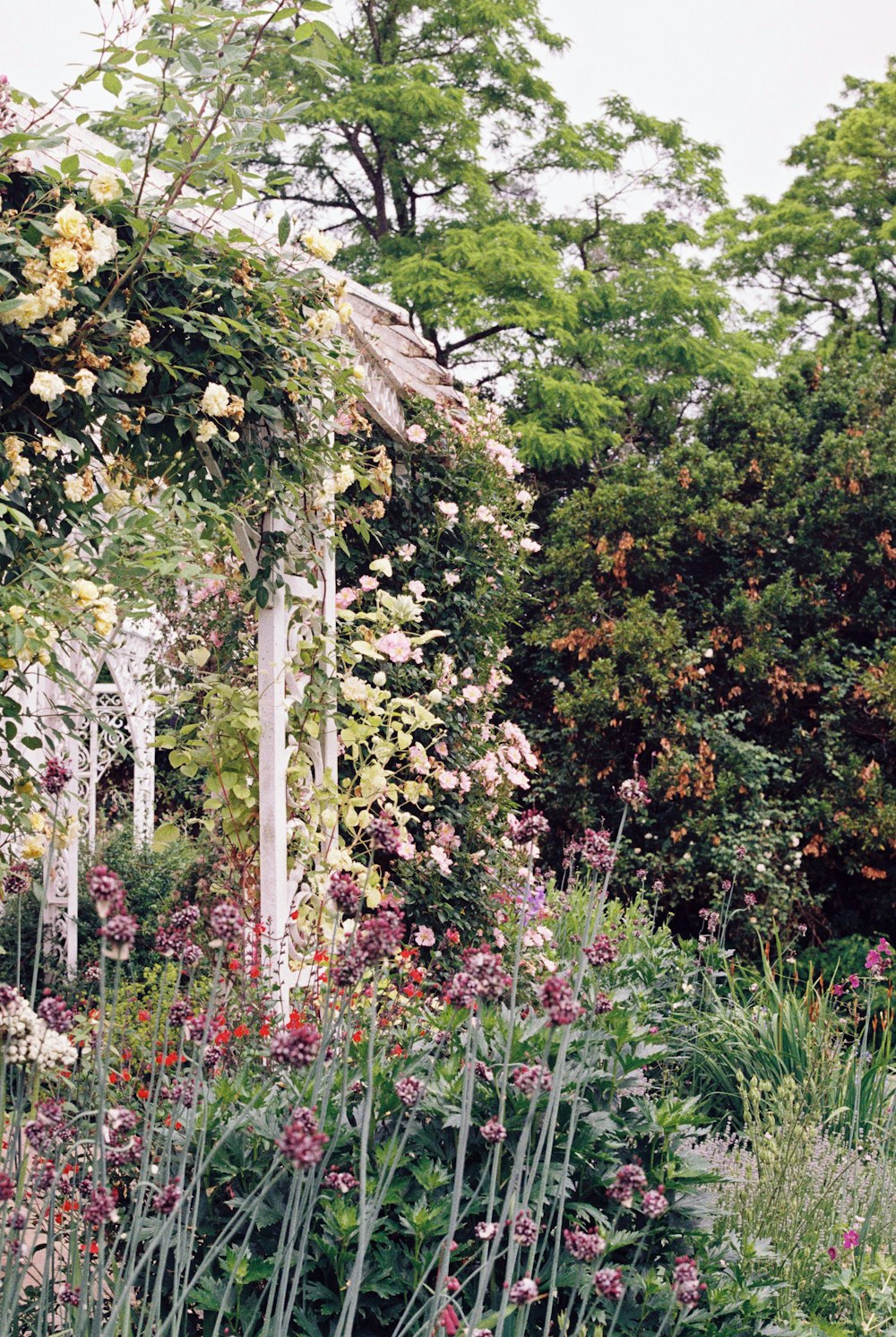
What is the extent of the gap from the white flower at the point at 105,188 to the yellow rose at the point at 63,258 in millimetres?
184

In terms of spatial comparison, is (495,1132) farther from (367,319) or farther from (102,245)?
(367,319)

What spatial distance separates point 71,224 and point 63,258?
79 mm

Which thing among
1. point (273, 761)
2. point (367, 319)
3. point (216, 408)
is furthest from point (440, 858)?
point (216, 408)

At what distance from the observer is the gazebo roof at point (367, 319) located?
290 centimetres

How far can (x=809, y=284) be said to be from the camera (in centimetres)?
1439

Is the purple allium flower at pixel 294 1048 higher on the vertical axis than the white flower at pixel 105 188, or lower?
lower

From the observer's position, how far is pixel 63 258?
2535mm

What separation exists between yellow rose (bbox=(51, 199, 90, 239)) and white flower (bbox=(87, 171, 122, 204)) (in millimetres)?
115

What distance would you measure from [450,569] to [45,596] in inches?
111

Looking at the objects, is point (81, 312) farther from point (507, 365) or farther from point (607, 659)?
point (507, 365)

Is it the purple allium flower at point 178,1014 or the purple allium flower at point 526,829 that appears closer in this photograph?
the purple allium flower at point 178,1014

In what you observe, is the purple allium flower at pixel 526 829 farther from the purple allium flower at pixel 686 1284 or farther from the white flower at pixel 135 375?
the white flower at pixel 135 375

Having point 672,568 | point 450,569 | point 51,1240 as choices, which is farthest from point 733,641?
point 51,1240

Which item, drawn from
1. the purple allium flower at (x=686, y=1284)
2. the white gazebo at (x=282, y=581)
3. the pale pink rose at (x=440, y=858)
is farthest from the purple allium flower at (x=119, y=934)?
the pale pink rose at (x=440, y=858)
